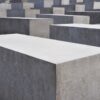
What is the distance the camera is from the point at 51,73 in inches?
120

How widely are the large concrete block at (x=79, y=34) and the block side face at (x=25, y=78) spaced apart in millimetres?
3308

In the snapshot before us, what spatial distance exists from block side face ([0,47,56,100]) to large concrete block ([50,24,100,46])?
3.31 m

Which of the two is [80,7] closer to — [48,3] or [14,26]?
[48,3]

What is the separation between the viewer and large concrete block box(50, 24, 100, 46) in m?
6.46

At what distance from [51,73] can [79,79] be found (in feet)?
1.62

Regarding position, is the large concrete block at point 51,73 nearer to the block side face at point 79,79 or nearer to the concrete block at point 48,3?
the block side face at point 79,79

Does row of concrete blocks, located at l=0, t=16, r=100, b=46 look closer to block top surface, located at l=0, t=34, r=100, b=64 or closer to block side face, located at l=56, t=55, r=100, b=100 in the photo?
block top surface, located at l=0, t=34, r=100, b=64

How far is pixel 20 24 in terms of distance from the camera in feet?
31.0

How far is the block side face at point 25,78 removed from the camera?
3.13 metres

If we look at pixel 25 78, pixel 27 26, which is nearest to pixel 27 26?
pixel 27 26

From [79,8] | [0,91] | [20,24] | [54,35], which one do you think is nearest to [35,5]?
[79,8]

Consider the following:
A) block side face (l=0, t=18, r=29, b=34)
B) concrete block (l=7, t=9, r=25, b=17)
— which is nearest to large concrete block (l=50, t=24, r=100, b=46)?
block side face (l=0, t=18, r=29, b=34)

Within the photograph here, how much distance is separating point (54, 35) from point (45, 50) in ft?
13.1

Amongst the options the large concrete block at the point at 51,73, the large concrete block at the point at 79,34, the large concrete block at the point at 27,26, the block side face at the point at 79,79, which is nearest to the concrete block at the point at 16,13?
the large concrete block at the point at 27,26
